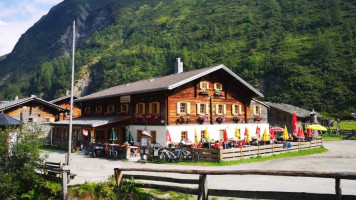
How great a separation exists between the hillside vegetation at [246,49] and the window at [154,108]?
175 feet

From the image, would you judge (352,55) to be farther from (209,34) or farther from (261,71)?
(209,34)

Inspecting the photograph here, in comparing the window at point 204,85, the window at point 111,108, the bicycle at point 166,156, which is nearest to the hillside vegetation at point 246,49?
the window at point 204,85

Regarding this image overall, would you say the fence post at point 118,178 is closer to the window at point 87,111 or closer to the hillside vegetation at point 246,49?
the window at point 87,111

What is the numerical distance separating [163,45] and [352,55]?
80.8 m

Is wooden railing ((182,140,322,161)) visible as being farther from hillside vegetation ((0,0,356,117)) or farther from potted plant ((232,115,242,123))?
hillside vegetation ((0,0,356,117))

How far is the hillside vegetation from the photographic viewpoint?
262ft

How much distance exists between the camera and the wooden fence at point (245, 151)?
60.1 feet

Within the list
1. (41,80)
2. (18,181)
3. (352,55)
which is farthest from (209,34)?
(18,181)

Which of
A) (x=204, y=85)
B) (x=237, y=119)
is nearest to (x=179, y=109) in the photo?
(x=204, y=85)

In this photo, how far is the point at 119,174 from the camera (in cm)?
1038

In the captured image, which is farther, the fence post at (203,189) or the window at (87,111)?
the window at (87,111)

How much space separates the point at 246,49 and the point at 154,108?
9766cm

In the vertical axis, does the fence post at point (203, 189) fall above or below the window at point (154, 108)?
below

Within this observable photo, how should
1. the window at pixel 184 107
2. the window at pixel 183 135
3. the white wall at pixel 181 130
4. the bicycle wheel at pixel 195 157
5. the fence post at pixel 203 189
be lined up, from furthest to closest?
the window at pixel 184 107
the window at pixel 183 135
the white wall at pixel 181 130
the bicycle wheel at pixel 195 157
the fence post at pixel 203 189
